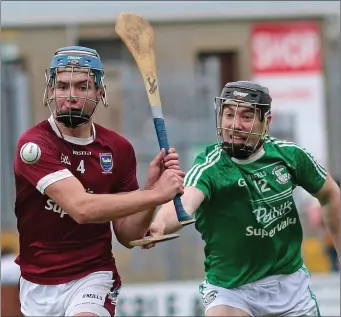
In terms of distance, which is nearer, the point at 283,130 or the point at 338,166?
the point at 283,130

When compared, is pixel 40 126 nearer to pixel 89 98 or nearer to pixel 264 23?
pixel 89 98

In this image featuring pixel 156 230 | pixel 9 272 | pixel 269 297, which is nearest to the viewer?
pixel 156 230

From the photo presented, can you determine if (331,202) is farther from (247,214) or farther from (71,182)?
(71,182)

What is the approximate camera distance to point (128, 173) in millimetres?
4988

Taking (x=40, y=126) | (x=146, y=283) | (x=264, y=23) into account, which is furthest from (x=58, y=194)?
(x=264, y=23)

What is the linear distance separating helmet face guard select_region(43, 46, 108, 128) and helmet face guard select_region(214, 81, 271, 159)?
0.65 meters

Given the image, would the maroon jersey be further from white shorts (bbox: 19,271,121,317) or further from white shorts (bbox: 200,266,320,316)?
white shorts (bbox: 200,266,320,316)

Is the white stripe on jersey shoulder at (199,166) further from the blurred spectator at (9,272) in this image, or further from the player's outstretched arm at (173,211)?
the blurred spectator at (9,272)

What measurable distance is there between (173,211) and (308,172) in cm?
96

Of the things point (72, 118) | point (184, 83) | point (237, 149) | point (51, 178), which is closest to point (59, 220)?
point (51, 178)

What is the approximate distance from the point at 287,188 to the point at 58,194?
133 cm

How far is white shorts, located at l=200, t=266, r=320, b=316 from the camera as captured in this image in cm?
512

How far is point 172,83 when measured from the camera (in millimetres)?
11188

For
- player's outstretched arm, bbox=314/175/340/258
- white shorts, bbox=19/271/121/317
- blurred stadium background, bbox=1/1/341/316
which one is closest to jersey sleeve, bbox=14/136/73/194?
white shorts, bbox=19/271/121/317
